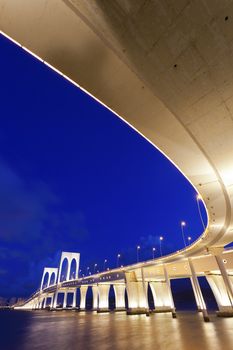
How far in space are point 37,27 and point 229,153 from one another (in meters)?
8.84

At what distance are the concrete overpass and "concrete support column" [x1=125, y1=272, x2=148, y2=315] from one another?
4735 cm

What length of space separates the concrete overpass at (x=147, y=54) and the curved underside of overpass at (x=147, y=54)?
0.02 metres

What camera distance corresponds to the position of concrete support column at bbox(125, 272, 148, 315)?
156ft

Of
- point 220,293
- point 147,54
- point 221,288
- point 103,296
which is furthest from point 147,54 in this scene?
point 103,296

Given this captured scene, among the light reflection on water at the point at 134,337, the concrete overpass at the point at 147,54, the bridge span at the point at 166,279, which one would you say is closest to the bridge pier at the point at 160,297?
the bridge span at the point at 166,279

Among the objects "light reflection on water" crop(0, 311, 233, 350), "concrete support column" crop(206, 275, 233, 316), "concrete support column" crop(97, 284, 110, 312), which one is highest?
"concrete support column" crop(97, 284, 110, 312)

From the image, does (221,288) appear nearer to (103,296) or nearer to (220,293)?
(220,293)

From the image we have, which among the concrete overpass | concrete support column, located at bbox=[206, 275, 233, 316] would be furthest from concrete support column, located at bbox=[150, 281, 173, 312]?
the concrete overpass

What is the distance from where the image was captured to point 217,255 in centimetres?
3064

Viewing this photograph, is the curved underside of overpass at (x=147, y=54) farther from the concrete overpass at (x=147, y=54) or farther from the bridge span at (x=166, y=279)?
the bridge span at (x=166, y=279)

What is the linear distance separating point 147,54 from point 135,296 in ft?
179

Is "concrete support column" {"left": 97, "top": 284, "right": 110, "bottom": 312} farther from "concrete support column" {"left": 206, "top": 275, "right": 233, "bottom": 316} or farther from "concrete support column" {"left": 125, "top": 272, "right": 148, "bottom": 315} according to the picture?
"concrete support column" {"left": 206, "top": 275, "right": 233, "bottom": 316}

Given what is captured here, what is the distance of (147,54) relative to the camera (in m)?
5.70

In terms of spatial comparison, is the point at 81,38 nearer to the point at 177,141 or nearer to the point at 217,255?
the point at 177,141
